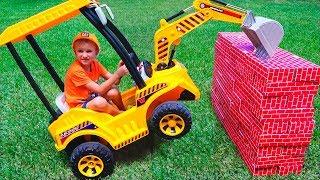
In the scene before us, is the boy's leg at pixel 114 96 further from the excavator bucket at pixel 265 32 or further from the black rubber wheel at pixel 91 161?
the excavator bucket at pixel 265 32

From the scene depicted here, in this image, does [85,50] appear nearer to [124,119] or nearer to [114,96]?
[114,96]

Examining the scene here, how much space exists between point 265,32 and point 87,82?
1.81m

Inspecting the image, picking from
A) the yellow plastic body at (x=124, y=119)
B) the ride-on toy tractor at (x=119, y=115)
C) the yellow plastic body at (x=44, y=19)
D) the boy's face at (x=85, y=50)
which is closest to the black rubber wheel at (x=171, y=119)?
the ride-on toy tractor at (x=119, y=115)

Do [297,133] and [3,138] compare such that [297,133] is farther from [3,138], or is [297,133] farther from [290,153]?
[3,138]

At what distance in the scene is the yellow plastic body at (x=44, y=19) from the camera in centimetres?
447

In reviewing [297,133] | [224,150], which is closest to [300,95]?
[297,133]

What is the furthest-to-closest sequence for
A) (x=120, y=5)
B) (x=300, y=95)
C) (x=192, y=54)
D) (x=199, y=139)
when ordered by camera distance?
(x=120, y=5) < (x=192, y=54) < (x=199, y=139) < (x=300, y=95)

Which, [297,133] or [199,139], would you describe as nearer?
[297,133]

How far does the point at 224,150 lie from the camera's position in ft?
17.5

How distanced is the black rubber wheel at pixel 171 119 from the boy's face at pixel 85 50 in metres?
0.86

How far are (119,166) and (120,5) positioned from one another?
16475 mm

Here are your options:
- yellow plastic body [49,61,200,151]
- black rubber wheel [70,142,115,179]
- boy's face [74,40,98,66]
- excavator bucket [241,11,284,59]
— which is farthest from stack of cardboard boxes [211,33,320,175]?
boy's face [74,40,98,66]

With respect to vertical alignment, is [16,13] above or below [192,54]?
above

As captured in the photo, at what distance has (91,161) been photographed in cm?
471
